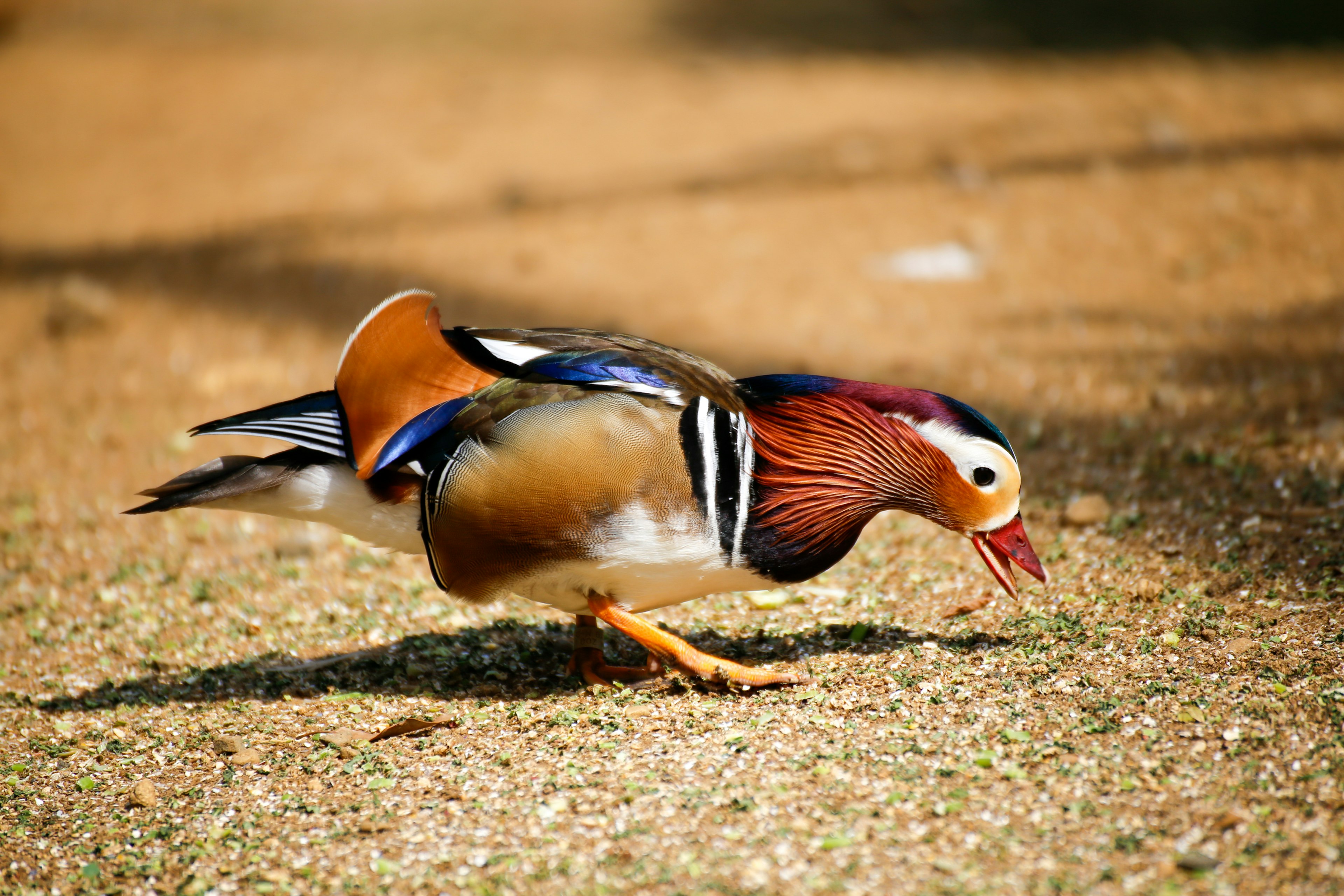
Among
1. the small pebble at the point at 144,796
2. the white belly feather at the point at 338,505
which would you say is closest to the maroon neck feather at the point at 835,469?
the white belly feather at the point at 338,505

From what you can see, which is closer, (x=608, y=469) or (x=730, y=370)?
(x=608, y=469)

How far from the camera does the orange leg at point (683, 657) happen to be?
10.7ft

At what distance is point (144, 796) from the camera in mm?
2977

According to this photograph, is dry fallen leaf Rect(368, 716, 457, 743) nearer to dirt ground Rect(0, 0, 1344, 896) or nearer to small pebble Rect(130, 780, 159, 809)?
dirt ground Rect(0, 0, 1344, 896)

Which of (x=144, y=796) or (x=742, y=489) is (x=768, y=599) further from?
(x=144, y=796)

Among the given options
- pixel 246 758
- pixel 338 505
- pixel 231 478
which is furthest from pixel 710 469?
pixel 246 758

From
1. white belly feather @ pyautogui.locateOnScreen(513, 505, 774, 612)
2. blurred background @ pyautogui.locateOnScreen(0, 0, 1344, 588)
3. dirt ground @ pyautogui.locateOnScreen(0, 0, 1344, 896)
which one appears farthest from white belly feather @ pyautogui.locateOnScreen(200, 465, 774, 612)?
blurred background @ pyautogui.locateOnScreen(0, 0, 1344, 588)

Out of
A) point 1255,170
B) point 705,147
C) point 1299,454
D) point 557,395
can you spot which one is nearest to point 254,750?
point 557,395

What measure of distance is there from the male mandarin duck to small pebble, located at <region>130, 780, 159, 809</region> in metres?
0.74

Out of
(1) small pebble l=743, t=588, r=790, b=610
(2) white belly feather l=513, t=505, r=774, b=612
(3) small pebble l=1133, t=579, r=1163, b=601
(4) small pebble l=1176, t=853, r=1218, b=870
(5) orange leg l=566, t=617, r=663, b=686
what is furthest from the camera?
(1) small pebble l=743, t=588, r=790, b=610

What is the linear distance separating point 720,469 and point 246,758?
4.78ft

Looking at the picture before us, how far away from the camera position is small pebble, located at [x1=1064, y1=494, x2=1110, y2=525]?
4293 mm

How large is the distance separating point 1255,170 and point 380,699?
285 inches

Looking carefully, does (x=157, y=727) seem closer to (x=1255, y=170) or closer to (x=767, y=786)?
(x=767, y=786)
